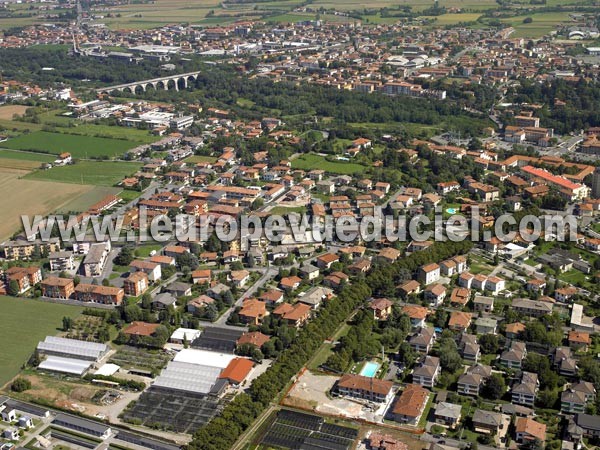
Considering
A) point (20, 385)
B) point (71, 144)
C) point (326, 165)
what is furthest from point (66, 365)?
point (71, 144)

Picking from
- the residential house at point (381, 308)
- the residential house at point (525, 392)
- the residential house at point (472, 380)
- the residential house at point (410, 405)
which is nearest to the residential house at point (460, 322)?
the residential house at point (381, 308)

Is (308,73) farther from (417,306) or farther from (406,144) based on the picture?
(417,306)

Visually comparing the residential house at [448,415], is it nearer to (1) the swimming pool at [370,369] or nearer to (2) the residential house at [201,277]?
(1) the swimming pool at [370,369]

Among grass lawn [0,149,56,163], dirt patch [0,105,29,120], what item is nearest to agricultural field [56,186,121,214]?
grass lawn [0,149,56,163]

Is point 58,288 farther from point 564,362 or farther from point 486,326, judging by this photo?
point 564,362

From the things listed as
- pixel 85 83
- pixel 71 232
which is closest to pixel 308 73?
pixel 85 83
